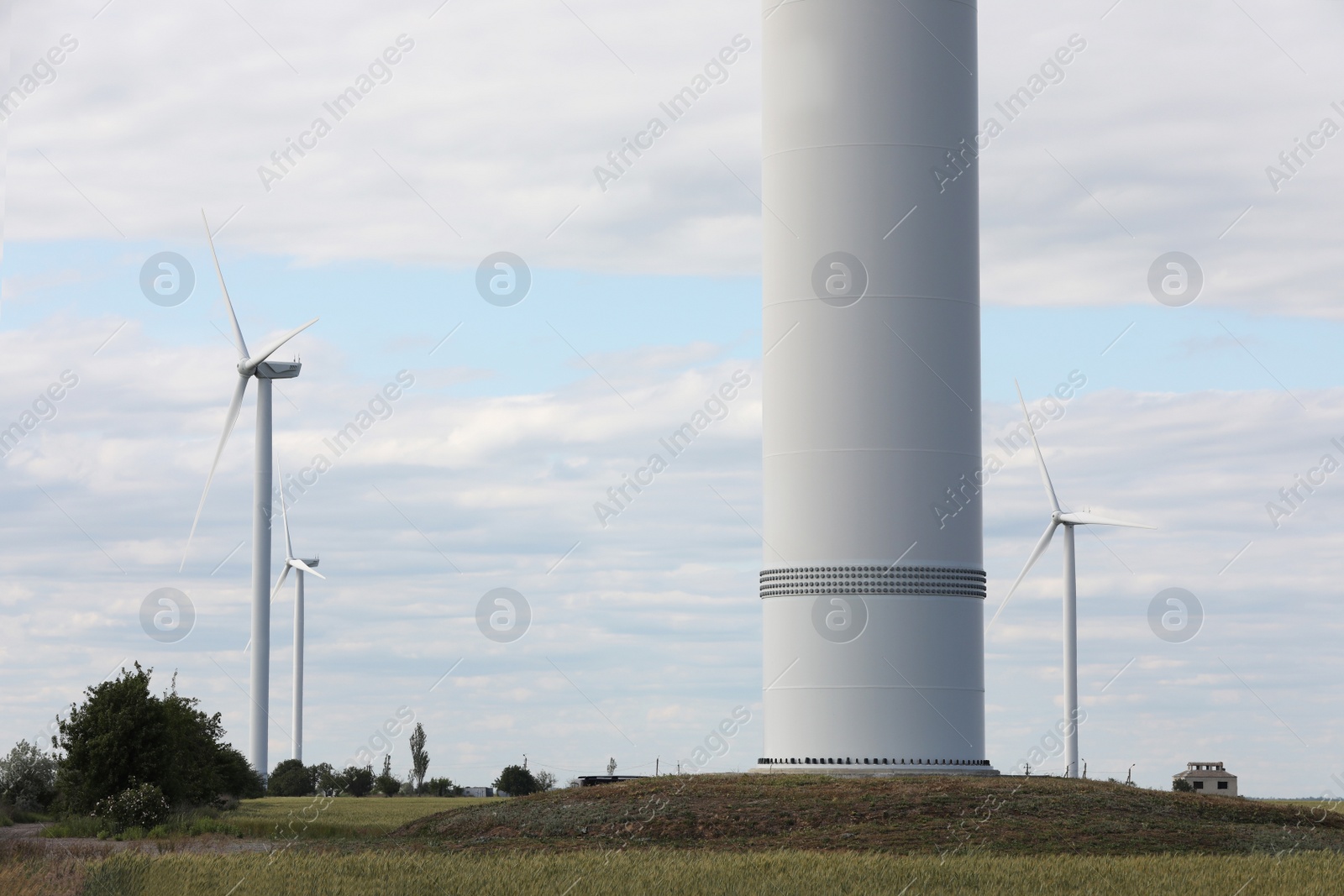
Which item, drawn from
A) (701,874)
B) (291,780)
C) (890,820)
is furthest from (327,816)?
(291,780)

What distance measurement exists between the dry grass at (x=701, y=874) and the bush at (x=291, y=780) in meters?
63.4

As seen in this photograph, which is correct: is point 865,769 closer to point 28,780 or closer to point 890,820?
point 890,820

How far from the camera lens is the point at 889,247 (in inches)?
2285

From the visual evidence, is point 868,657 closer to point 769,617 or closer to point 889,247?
point 769,617

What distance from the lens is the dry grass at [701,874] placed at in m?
33.6

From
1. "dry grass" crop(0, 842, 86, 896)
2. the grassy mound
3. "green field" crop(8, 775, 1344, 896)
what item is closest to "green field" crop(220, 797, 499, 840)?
"green field" crop(8, 775, 1344, 896)

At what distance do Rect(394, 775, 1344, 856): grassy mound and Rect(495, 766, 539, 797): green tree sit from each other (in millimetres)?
40773

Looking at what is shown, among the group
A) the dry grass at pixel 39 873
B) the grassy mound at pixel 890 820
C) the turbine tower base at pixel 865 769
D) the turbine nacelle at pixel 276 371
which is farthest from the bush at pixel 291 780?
the dry grass at pixel 39 873

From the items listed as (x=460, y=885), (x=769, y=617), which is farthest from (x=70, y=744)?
(x=460, y=885)

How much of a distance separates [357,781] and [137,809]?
166 feet

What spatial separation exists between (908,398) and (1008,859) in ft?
74.4

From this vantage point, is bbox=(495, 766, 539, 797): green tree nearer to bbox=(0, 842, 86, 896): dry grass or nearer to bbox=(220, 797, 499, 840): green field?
bbox=(220, 797, 499, 840): green field

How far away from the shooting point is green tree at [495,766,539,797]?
A: 300 ft

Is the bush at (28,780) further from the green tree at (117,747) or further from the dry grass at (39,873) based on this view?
the dry grass at (39,873)
